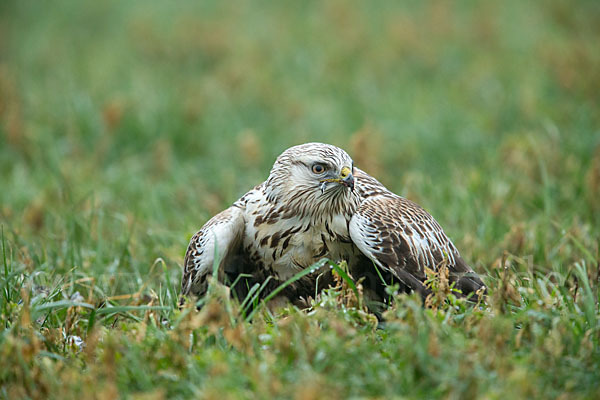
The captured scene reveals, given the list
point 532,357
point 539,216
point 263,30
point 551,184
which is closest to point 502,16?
point 263,30

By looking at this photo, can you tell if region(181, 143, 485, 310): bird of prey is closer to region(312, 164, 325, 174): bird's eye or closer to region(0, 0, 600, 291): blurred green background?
region(312, 164, 325, 174): bird's eye

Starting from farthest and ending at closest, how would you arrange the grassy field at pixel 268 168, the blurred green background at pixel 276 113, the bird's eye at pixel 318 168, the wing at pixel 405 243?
the blurred green background at pixel 276 113 < the bird's eye at pixel 318 168 < the wing at pixel 405 243 < the grassy field at pixel 268 168

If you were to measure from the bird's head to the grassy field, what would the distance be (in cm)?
69

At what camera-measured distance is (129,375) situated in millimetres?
3197

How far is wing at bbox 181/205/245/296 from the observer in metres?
4.18

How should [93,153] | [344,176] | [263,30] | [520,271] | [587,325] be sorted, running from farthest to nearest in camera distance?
[263,30]
[93,153]
[520,271]
[344,176]
[587,325]

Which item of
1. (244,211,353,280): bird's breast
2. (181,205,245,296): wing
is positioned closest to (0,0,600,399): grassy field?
(181,205,245,296): wing

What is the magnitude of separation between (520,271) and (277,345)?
2439 millimetres

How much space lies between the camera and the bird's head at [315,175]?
4109mm

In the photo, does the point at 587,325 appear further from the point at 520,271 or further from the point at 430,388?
the point at 520,271

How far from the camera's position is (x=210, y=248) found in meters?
4.16

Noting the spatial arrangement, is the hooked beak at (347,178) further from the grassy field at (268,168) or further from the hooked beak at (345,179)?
the grassy field at (268,168)

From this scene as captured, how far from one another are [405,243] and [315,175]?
0.66 metres

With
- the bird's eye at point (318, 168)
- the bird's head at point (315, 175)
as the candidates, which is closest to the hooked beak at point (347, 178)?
the bird's head at point (315, 175)
